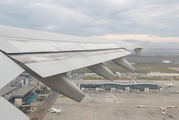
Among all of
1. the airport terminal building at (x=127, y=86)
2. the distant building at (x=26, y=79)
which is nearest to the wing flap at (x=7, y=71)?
the airport terminal building at (x=127, y=86)

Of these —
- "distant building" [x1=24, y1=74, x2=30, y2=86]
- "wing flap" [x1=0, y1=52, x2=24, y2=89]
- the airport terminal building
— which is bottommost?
the airport terminal building

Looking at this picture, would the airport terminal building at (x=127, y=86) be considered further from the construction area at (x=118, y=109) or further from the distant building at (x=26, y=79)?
the distant building at (x=26, y=79)

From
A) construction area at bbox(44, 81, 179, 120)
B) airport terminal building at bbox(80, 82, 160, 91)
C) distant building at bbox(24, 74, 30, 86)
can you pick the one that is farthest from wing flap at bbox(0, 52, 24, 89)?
distant building at bbox(24, 74, 30, 86)

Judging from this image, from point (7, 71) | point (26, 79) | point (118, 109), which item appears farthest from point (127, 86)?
point (7, 71)

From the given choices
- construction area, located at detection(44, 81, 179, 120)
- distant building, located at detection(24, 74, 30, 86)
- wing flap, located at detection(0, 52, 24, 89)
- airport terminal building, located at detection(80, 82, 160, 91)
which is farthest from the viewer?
airport terminal building, located at detection(80, 82, 160, 91)

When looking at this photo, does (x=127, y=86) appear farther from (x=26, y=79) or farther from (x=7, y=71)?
(x=7, y=71)

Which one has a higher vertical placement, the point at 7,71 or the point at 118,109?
the point at 7,71

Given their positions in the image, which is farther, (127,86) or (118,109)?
(127,86)

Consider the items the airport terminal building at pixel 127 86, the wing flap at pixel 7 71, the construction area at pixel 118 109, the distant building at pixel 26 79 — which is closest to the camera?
the wing flap at pixel 7 71

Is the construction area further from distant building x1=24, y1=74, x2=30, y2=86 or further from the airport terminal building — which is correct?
distant building x1=24, y1=74, x2=30, y2=86

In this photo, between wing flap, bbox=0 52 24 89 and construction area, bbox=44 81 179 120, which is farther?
construction area, bbox=44 81 179 120

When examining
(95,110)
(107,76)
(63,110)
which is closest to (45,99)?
(63,110)
